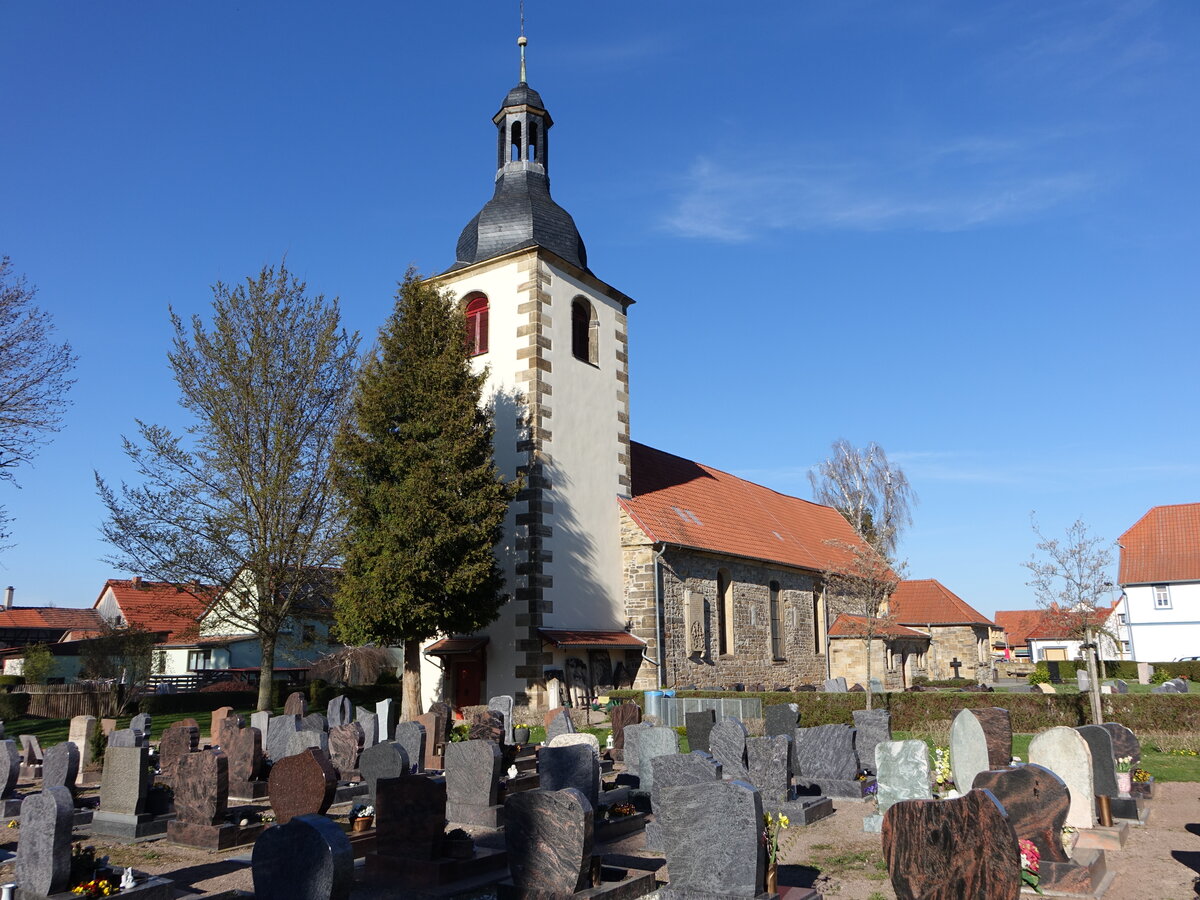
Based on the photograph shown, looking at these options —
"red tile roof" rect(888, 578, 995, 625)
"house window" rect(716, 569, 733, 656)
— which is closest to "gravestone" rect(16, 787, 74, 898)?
"house window" rect(716, 569, 733, 656)

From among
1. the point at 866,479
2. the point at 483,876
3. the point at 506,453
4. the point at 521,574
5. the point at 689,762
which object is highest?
the point at 866,479

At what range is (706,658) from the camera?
81.4 feet

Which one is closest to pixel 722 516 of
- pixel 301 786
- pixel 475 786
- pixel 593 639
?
pixel 593 639

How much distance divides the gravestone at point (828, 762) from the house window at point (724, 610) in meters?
13.3

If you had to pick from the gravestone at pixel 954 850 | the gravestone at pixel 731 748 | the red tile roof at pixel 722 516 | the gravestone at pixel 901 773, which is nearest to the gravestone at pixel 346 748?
the gravestone at pixel 731 748

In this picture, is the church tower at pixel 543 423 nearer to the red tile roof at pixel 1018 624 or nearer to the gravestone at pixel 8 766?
the gravestone at pixel 8 766

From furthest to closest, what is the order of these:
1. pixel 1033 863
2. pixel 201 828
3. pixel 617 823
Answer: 1. pixel 617 823
2. pixel 201 828
3. pixel 1033 863

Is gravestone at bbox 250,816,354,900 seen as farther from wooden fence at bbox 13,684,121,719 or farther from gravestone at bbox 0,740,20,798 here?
wooden fence at bbox 13,684,121,719

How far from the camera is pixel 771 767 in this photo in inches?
426

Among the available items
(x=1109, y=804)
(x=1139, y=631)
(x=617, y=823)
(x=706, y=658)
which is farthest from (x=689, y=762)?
(x=1139, y=631)

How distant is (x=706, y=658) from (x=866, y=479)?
73.9 ft

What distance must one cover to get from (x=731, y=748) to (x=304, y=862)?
6.36m

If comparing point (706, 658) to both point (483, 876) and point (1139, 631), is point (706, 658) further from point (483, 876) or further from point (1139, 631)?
point (1139, 631)

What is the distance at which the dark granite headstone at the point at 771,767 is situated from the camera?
1073cm
